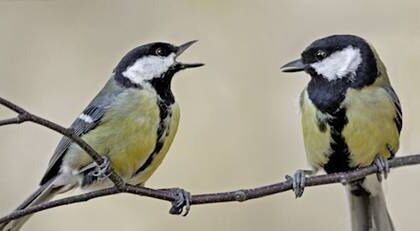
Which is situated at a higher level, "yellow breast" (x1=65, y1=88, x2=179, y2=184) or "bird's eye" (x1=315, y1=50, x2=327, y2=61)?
"bird's eye" (x1=315, y1=50, x2=327, y2=61)

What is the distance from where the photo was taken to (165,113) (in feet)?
7.29

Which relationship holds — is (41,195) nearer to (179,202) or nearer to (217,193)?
(179,202)

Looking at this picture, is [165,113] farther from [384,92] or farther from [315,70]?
[384,92]

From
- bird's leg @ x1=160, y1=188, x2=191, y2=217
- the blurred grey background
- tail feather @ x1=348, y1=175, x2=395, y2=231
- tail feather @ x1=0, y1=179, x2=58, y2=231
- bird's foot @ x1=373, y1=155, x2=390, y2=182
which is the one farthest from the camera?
the blurred grey background

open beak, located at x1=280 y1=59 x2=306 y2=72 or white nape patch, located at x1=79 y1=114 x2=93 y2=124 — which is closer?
open beak, located at x1=280 y1=59 x2=306 y2=72

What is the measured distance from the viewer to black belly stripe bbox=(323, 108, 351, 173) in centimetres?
211

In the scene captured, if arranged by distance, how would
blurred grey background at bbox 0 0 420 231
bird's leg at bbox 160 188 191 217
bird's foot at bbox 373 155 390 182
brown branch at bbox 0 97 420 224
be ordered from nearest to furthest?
brown branch at bbox 0 97 420 224 → bird's leg at bbox 160 188 191 217 → bird's foot at bbox 373 155 390 182 → blurred grey background at bbox 0 0 420 231

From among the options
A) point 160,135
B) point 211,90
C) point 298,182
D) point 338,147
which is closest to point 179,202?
point 298,182

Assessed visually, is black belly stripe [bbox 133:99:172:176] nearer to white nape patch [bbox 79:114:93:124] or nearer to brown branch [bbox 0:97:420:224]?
white nape patch [bbox 79:114:93:124]

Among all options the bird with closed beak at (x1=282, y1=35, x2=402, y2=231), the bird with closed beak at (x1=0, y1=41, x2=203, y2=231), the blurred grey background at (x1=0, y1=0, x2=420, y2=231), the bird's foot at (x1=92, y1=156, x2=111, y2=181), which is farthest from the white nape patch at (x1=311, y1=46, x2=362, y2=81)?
the blurred grey background at (x1=0, y1=0, x2=420, y2=231)

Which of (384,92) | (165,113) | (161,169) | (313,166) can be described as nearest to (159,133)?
(165,113)

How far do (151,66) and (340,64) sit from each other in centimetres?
49

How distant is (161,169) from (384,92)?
150 cm

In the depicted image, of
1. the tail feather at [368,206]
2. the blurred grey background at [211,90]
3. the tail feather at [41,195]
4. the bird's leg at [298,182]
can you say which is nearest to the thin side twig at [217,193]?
the bird's leg at [298,182]
